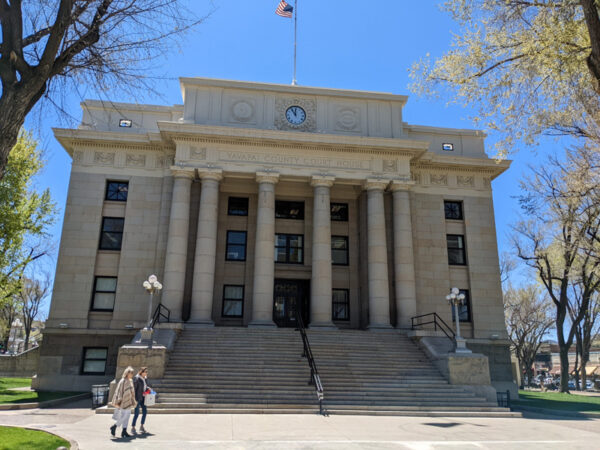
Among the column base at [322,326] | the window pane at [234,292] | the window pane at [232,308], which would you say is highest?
the window pane at [234,292]

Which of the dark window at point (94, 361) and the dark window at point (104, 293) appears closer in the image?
the dark window at point (94, 361)

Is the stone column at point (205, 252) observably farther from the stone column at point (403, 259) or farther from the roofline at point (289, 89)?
the stone column at point (403, 259)

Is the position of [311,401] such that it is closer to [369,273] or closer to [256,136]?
[369,273]

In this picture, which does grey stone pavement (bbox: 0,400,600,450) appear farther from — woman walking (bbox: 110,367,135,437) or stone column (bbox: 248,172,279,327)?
stone column (bbox: 248,172,279,327)

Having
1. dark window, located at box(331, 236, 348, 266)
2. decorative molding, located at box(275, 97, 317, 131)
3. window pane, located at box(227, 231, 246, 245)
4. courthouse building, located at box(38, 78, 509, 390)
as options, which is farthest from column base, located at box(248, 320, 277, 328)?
decorative molding, located at box(275, 97, 317, 131)

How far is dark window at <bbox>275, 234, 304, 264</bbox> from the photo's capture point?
91.1ft

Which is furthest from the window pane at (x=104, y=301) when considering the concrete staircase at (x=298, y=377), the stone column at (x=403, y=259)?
the stone column at (x=403, y=259)

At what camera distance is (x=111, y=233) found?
1001 inches

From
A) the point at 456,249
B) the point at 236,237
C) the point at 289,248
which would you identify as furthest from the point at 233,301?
the point at 456,249

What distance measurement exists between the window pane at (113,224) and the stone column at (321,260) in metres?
10.7

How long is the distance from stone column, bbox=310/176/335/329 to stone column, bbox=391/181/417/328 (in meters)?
3.79

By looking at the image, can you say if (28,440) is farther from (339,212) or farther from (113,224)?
(339,212)

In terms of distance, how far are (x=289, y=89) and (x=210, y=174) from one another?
7.09 metres

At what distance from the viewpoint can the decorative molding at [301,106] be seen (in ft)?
87.2
